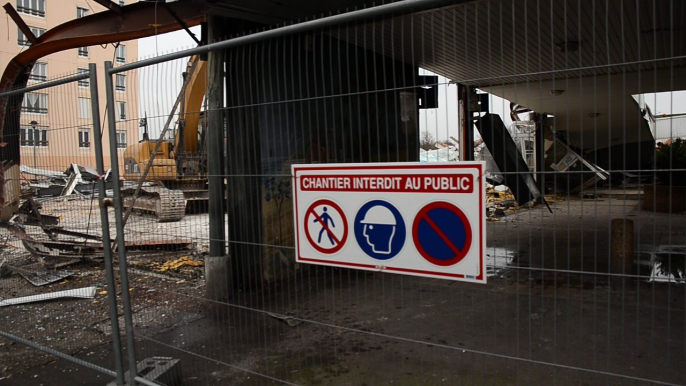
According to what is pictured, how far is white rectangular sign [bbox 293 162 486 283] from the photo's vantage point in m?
2.40

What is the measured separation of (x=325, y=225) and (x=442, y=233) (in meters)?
0.73

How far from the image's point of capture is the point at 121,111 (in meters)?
4.14

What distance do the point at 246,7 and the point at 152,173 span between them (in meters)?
3.01

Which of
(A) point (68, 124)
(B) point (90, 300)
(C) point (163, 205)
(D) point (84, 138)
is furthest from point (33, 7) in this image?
(C) point (163, 205)

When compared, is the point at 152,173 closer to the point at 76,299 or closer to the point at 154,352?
the point at 154,352

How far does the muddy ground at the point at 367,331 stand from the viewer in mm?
3992

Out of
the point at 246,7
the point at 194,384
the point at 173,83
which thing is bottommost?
the point at 194,384

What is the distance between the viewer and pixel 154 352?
15.8 ft

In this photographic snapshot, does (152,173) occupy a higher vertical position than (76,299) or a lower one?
higher

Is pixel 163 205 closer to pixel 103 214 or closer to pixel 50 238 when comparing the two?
pixel 103 214

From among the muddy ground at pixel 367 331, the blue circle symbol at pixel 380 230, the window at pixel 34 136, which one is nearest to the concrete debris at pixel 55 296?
the muddy ground at pixel 367 331

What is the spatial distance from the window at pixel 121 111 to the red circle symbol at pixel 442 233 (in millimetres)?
2880

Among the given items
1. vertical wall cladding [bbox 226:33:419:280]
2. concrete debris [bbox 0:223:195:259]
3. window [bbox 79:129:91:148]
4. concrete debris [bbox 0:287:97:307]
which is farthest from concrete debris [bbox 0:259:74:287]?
window [bbox 79:129:91:148]

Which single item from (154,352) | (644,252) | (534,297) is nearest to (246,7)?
(154,352)
